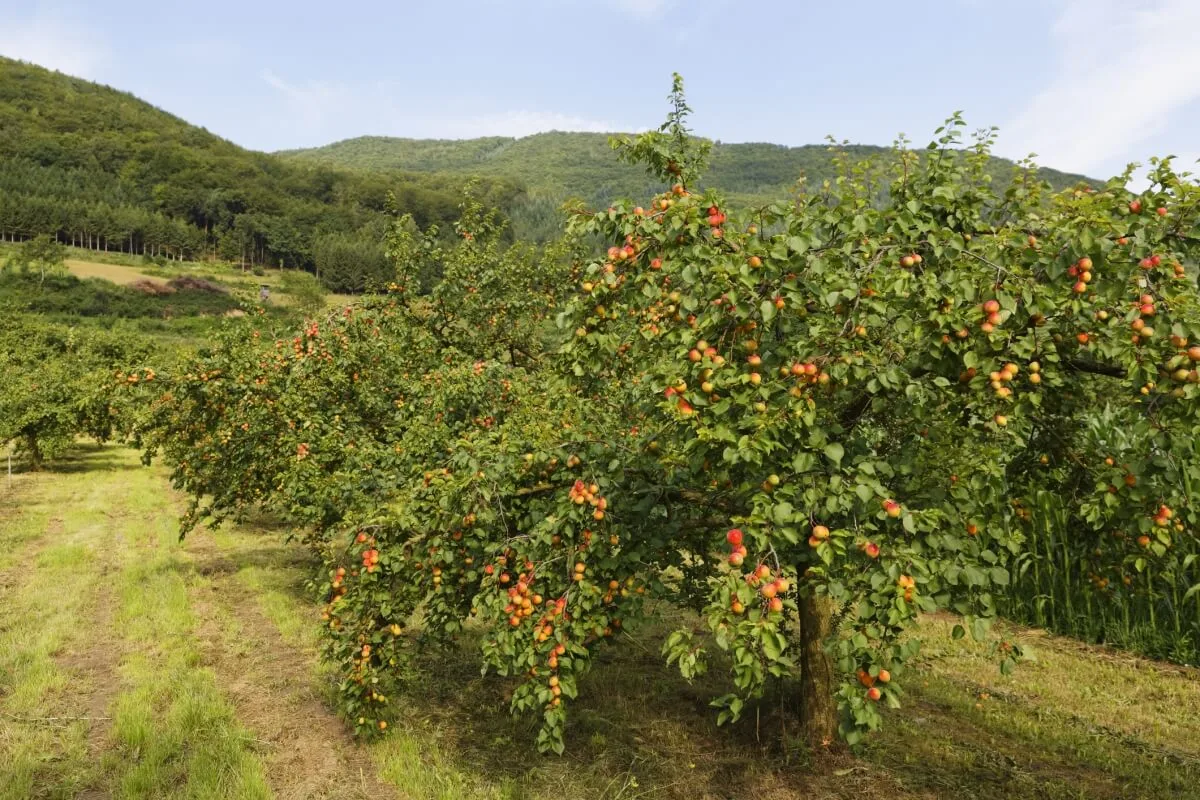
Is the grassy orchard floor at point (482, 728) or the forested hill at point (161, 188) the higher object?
the forested hill at point (161, 188)

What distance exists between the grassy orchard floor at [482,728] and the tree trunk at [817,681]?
24 centimetres

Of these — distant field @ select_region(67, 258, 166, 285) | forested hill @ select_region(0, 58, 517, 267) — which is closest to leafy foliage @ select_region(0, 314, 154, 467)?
distant field @ select_region(67, 258, 166, 285)

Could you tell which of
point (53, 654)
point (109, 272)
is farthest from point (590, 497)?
point (109, 272)

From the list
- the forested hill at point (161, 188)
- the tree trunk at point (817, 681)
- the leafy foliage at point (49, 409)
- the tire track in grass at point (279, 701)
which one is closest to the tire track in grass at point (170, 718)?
the tire track in grass at point (279, 701)

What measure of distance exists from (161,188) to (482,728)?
14090 cm

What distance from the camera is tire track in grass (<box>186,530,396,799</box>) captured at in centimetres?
542

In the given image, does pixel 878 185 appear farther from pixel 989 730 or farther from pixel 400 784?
pixel 400 784

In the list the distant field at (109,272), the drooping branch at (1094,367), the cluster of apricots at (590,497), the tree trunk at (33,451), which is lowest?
the tree trunk at (33,451)

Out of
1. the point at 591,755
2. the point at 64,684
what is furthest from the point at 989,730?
the point at 64,684

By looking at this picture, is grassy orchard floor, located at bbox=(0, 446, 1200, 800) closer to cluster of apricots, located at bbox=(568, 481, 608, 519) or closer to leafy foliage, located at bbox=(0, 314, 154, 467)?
cluster of apricots, located at bbox=(568, 481, 608, 519)

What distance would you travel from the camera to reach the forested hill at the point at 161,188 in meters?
100.0

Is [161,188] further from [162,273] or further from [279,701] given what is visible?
[279,701]

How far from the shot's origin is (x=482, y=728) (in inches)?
246

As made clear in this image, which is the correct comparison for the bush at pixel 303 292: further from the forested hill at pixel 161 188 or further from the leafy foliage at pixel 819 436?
the leafy foliage at pixel 819 436
